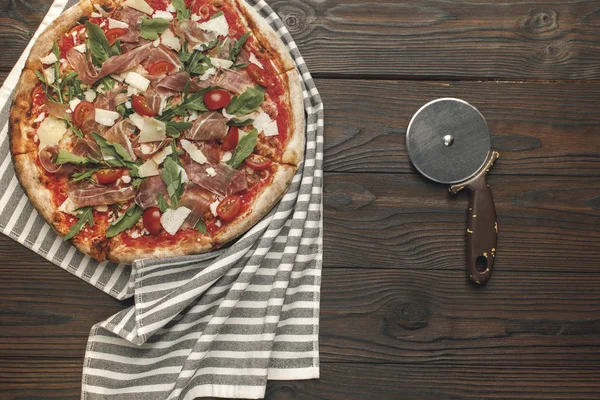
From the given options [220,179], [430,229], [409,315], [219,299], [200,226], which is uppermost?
[220,179]

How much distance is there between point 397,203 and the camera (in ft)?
7.61

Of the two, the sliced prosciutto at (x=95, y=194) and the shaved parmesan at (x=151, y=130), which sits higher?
the shaved parmesan at (x=151, y=130)

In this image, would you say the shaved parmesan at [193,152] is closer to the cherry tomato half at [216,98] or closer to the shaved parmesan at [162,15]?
the cherry tomato half at [216,98]

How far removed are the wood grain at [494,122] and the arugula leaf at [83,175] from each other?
92 centimetres

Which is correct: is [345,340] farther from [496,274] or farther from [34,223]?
[34,223]

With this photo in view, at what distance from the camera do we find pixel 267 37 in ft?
7.09

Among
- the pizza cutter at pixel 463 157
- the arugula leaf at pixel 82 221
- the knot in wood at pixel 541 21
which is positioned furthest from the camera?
the knot in wood at pixel 541 21

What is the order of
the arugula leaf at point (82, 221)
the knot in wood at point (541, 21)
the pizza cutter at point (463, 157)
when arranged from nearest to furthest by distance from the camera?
1. the arugula leaf at point (82, 221)
2. the pizza cutter at point (463, 157)
3. the knot in wood at point (541, 21)

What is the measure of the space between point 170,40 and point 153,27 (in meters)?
0.08

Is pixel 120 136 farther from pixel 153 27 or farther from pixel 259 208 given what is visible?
pixel 259 208

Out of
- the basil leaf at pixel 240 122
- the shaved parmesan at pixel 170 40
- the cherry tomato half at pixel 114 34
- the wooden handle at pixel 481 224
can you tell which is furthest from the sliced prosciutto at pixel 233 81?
the wooden handle at pixel 481 224

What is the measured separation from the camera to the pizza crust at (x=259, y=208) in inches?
82.7

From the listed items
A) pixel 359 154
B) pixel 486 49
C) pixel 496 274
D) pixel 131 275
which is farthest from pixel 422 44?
pixel 131 275

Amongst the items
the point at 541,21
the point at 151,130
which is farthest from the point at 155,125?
the point at 541,21
